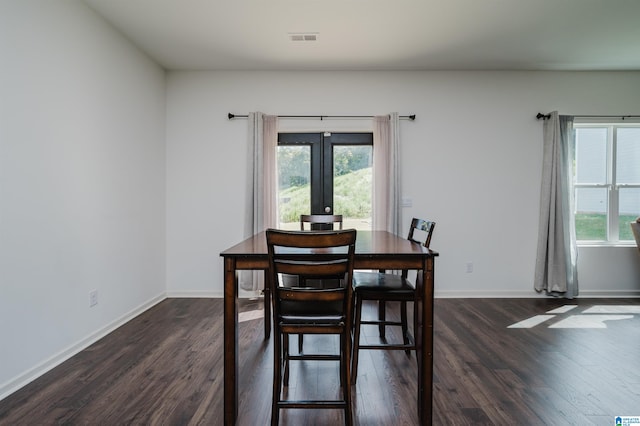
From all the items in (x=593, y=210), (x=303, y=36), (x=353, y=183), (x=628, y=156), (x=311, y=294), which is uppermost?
(x=303, y=36)

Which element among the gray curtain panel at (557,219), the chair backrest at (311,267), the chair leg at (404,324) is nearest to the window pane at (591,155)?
the gray curtain panel at (557,219)

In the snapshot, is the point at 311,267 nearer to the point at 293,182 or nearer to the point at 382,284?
the point at 382,284

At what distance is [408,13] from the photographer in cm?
268

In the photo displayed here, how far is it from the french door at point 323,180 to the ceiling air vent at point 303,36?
108 cm

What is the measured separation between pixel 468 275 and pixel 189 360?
10.4 feet

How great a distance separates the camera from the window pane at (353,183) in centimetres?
391

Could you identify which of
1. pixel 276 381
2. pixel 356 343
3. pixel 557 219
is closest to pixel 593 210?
pixel 557 219

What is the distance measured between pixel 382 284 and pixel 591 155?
12.0 ft

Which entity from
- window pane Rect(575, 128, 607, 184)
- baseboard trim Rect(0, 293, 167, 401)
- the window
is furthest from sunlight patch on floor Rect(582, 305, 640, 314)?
baseboard trim Rect(0, 293, 167, 401)

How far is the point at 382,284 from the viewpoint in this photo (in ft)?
6.82

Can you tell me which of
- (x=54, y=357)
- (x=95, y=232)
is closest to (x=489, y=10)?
(x=95, y=232)

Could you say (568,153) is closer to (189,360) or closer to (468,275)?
(468,275)

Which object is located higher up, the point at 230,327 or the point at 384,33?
the point at 384,33

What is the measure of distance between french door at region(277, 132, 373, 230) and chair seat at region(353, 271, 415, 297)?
1.67 meters
